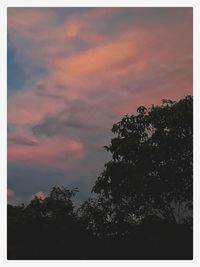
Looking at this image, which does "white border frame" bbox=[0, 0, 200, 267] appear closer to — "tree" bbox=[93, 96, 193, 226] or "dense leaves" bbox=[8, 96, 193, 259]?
"dense leaves" bbox=[8, 96, 193, 259]

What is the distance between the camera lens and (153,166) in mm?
21328

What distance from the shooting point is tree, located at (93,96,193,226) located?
825 inches

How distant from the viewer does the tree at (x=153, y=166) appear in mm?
20953

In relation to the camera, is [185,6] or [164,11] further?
[164,11]

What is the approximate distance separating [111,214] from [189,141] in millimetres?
4615

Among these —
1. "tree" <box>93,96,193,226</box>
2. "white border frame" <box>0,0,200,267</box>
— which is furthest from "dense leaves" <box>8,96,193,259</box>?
"white border frame" <box>0,0,200,267</box>

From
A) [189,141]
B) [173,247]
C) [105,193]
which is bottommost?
[173,247]

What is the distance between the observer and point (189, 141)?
811 inches
